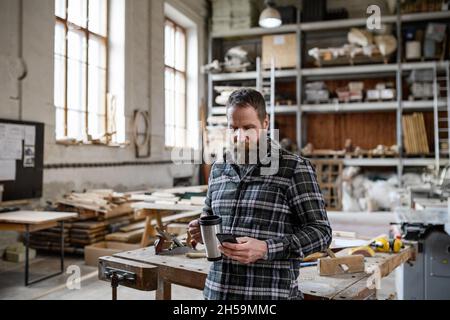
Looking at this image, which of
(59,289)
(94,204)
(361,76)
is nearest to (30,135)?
(94,204)

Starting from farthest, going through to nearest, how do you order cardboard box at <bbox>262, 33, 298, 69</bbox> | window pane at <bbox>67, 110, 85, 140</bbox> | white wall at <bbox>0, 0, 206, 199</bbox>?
1. cardboard box at <bbox>262, 33, 298, 69</bbox>
2. window pane at <bbox>67, 110, 85, 140</bbox>
3. white wall at <bbox>0, 0, 206, 199</bbox>

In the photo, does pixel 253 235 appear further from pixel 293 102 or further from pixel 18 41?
pixel 293 102

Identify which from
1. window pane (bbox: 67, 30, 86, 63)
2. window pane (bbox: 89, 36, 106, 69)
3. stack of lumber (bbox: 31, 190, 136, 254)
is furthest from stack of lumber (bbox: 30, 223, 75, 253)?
window pane (bbox: 89, 36, 106, 69)

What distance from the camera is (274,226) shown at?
148 centimetres

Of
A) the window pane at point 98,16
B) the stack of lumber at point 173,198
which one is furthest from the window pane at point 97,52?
the stack of lumber at point 173,198

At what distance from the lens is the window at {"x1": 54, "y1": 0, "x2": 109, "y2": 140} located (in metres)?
6.63

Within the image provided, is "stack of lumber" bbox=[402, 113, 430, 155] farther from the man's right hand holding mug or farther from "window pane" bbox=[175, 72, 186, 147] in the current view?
the man's right hand holding mug

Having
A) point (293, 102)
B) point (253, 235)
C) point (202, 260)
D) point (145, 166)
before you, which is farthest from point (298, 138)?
point (253, 235)

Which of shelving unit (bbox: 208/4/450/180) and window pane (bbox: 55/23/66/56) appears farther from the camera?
shelving unit (bbox: 208/4/450/180)

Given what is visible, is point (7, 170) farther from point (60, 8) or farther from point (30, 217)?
point (60, 8)

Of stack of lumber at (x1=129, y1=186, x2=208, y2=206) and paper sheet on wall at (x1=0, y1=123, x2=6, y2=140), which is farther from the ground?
paper sheet on wall at (x1=0, y1=123, x2=6, y2=140)

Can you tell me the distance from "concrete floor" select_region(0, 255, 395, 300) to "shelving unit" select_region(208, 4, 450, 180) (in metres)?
4.96

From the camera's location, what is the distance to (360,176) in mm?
9672

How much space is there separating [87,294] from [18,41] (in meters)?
3.42
